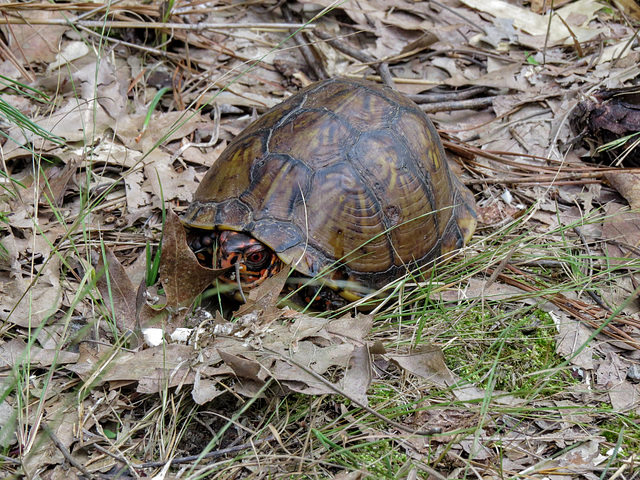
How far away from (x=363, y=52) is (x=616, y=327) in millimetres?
3008

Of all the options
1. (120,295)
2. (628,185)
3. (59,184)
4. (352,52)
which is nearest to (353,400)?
(120,295)

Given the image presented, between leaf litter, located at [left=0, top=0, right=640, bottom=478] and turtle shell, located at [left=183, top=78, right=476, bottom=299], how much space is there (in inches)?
10.6

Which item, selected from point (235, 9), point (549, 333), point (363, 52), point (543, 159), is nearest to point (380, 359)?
point (549, 333)

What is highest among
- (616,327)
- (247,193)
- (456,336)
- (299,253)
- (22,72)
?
(22,72)

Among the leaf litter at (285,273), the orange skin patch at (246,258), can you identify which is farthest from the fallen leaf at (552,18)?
the orange skin patch at (246,258)

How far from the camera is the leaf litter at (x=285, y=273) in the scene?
6.77 feet

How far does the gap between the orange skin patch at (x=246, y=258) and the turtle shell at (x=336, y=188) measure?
54 millimetres

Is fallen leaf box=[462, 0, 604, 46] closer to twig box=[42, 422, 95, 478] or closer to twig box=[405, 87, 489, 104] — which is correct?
twig box=[405, 87, 489, 104]

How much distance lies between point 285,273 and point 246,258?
0.29 m

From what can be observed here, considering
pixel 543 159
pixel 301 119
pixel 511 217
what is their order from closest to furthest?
1. pixel 301 119
2. pixel 511 217
3. pixel 543 159

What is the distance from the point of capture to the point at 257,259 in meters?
2.74

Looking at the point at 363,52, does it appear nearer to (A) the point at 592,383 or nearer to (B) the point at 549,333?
(B) the point at 549,333

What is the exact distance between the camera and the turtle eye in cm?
271

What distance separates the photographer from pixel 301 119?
292 centimetres
